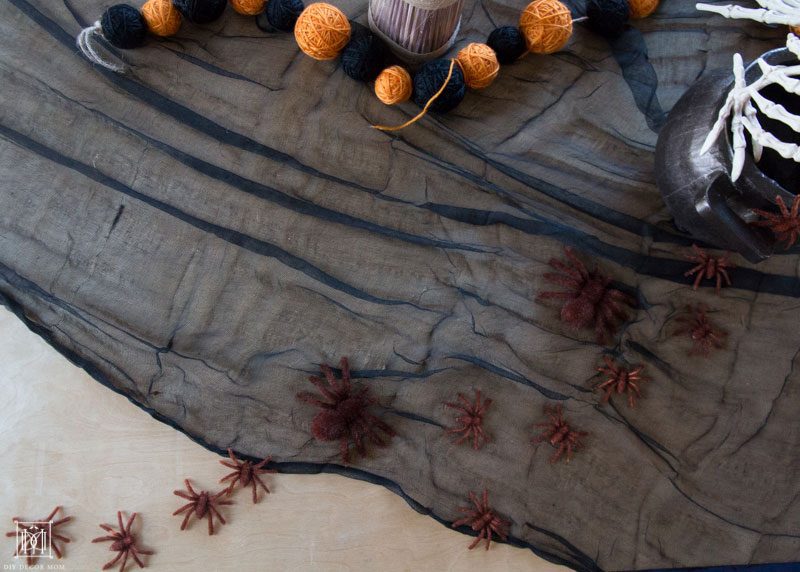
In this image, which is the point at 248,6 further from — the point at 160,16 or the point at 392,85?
the point at 392,85

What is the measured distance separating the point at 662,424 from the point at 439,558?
0.35 meters

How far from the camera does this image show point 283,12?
0.88 meters

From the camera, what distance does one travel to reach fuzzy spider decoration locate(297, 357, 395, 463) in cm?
83

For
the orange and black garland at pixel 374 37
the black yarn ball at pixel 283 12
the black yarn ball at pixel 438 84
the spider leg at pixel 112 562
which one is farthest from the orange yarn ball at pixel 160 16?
the spider leg at pixel 112 562

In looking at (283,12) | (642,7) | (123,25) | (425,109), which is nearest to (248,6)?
(283,12)

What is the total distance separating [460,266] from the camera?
880 mm

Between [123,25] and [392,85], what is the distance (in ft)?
1.24

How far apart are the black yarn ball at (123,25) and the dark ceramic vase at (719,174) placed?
0.73 meters

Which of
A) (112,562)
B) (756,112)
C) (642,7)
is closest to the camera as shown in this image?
(756,112)

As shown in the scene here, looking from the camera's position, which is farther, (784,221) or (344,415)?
(344,415)

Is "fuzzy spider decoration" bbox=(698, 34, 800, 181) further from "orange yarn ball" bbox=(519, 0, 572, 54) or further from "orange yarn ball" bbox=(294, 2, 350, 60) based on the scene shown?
"orange yarn ball" bbox=(294, 2, 350, 60)

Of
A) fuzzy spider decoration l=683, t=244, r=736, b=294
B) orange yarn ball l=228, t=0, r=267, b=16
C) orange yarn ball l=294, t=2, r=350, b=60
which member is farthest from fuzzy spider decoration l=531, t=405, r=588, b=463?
orange yarn ball l=228, t=0, r=267, b=16

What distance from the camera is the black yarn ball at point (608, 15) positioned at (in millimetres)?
910

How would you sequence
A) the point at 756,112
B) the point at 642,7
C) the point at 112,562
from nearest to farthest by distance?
the point at 756,112
the point at 112,562
the point at 642,7
